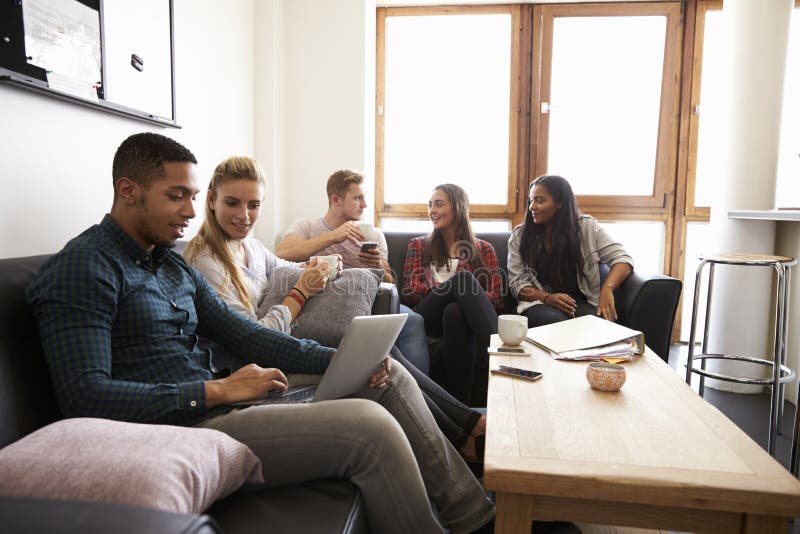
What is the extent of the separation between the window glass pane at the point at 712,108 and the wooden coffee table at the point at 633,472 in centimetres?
235

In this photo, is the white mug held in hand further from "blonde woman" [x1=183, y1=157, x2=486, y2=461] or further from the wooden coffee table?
the wooden coffee table

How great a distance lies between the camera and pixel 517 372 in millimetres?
1449

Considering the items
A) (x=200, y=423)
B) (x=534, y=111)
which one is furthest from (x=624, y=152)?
(x=200, y=423)

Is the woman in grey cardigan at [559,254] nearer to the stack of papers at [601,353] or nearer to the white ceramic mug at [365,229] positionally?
the white ceramic mug at [365,229]

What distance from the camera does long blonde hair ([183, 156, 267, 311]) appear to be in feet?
5.65

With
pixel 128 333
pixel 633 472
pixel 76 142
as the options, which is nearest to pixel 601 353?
pixel 633 472

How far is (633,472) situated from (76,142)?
172 cm

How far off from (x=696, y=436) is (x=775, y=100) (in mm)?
2511

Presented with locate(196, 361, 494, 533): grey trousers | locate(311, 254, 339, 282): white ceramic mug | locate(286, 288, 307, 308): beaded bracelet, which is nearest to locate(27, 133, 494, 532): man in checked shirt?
locate(196, 361, 494, 533): grey trousers

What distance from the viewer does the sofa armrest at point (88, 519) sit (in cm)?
54

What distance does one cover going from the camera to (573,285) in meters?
2.78

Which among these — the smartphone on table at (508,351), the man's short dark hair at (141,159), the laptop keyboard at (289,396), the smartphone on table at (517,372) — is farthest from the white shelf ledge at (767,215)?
the man's short dark hair at (141,159)

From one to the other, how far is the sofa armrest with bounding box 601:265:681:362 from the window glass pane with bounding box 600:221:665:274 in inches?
58.9

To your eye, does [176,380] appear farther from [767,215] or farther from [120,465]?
[767,215]
